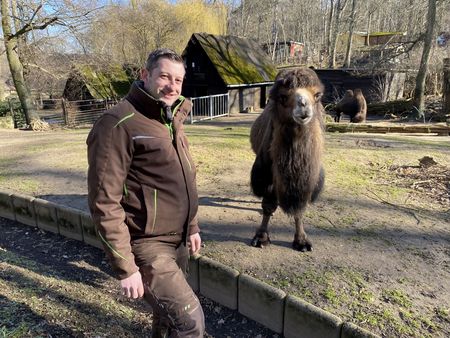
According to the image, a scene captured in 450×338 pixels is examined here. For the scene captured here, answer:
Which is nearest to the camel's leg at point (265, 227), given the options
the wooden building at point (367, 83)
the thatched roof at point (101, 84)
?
the thatched roof at point (101, 84)

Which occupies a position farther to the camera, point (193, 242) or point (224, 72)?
point (224, 72)

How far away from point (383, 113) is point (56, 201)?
22.9m

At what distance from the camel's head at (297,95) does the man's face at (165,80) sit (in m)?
1.24

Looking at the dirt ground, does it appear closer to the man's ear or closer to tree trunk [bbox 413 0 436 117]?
the man's ear

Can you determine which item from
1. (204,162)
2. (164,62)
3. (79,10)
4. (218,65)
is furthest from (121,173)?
(218,65)

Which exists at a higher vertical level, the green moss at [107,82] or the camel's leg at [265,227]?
the green moss at [107,82]

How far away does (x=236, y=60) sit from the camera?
24469mm

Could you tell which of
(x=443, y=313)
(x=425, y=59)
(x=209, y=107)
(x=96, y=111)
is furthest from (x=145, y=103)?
(x=425, y=59)

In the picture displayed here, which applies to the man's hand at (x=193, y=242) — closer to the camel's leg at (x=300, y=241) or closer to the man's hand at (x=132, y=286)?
the man's hand at (x=132, y=286)

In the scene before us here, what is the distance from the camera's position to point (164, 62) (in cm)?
203

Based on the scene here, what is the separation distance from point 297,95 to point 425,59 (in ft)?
70.2

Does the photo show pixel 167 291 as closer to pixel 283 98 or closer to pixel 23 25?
pixel 283 98

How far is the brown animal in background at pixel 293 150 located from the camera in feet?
10.2

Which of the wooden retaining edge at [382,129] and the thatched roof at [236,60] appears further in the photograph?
the thatched roof at [236,60]
